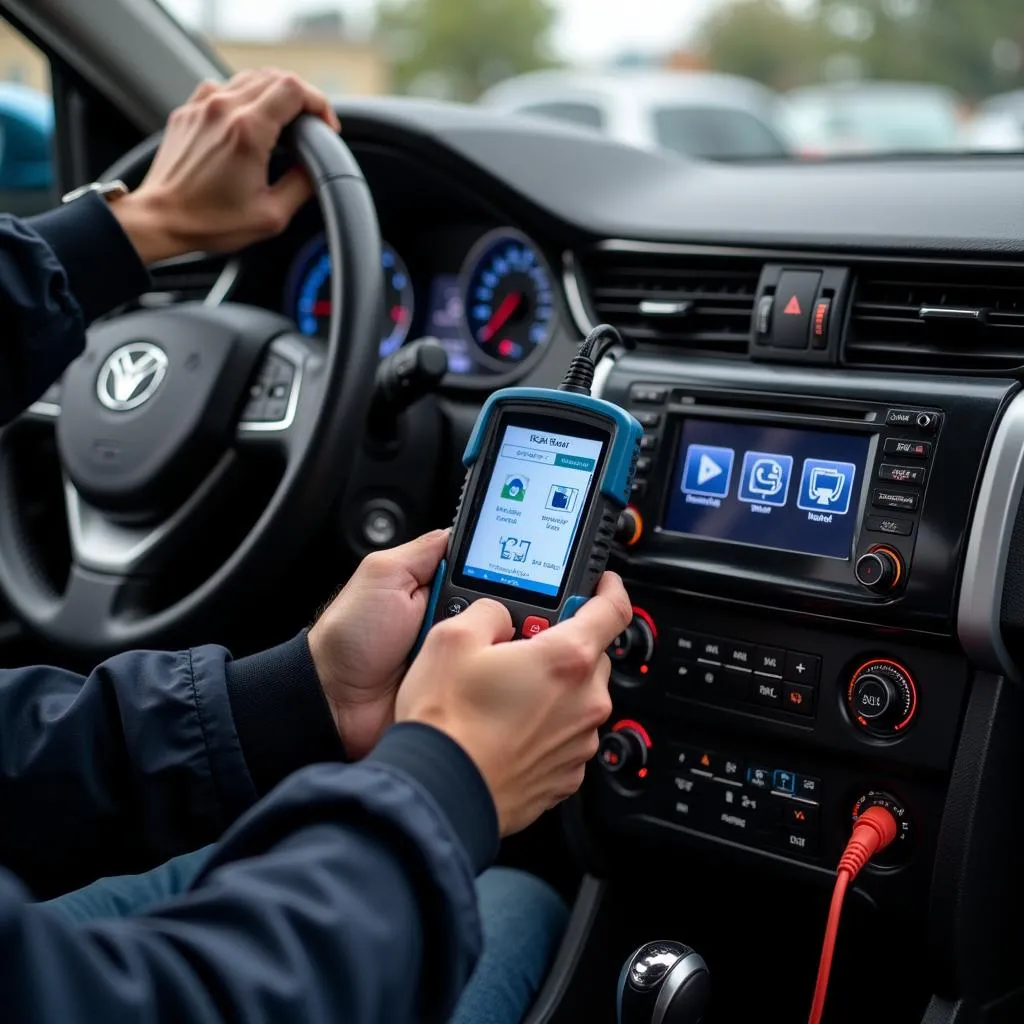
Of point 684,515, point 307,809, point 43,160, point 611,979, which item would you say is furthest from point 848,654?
point 43,160

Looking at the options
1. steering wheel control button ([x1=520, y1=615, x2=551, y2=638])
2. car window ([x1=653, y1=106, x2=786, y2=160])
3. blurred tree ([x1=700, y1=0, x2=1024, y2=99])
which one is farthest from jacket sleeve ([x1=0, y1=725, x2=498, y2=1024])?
blurred tree ([x1=700, y1=0, x2=1024, y2=99])

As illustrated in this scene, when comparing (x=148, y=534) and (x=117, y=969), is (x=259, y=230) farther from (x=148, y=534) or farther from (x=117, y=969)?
(x=117, y=969)

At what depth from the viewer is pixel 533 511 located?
3.67ft

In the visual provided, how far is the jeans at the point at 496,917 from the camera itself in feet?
4.51

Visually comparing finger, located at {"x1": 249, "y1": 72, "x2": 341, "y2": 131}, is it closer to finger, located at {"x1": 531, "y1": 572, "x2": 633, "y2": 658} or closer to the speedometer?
the speedometer

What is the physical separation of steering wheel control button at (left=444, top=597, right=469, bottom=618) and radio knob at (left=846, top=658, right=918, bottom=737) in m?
0.44

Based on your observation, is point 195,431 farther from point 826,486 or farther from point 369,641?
point 826,486

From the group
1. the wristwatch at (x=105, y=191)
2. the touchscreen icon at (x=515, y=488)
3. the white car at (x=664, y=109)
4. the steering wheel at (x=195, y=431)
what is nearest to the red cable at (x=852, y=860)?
the touchscreen icon at (x=515, y=488)

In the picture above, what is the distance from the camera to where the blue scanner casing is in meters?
1.05

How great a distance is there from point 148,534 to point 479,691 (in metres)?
0.82

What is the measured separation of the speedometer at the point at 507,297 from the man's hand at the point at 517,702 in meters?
0.88

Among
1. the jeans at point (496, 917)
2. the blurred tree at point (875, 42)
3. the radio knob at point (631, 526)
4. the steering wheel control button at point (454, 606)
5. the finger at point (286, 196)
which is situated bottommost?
the jeans at point (496, 917)

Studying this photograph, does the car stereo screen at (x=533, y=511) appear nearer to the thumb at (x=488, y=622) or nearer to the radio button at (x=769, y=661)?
the thumb at (x=488, y=622)

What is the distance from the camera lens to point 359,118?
5.52 feet
